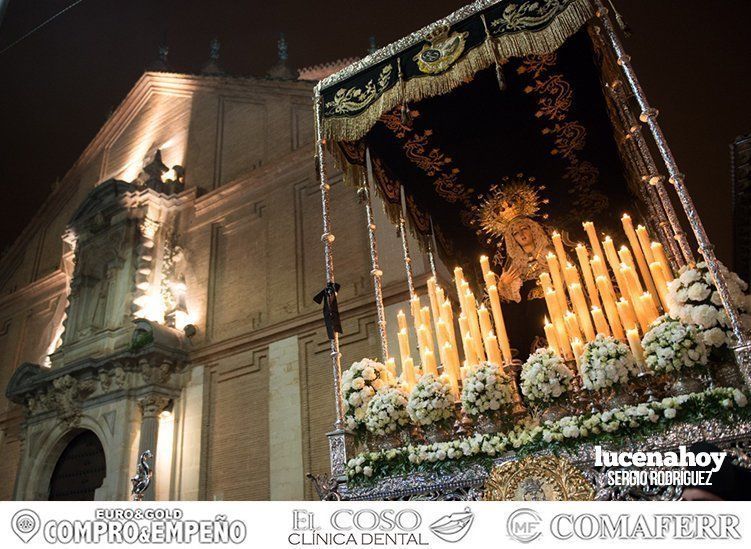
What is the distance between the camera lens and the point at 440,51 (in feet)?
15.6

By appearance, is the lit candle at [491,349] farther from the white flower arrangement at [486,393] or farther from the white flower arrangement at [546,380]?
the white flower arrangement at [546,380]

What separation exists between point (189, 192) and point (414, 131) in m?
8.23

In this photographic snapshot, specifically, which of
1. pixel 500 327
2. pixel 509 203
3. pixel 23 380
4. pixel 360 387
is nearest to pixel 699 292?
pixel 500 327

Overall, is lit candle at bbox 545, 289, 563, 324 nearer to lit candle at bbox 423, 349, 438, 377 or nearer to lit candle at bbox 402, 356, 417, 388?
lit candle at bbox 423, 349, 438, 377

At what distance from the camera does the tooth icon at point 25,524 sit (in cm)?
304

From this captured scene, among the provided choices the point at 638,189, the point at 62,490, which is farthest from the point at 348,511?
the point at 62,490

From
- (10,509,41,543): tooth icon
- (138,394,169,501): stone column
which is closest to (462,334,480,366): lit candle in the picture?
(10,509,41,543): tooth icon

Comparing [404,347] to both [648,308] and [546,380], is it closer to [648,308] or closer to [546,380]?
[546,380]

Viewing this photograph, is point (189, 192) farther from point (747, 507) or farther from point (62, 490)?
point (747, 507)

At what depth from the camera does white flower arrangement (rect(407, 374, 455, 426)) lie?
163 inches

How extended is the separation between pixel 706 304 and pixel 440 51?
2.95 metres

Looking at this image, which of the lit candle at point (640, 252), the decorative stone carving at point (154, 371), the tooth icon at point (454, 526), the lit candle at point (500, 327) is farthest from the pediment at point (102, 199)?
the tooth icon at point (454, 526)

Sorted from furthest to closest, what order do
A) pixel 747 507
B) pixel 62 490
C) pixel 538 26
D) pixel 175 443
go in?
pixel 62 490 < pixel 175 443 < pixel 538 26 < pixel 747 507

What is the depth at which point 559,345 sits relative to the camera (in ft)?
14.6
